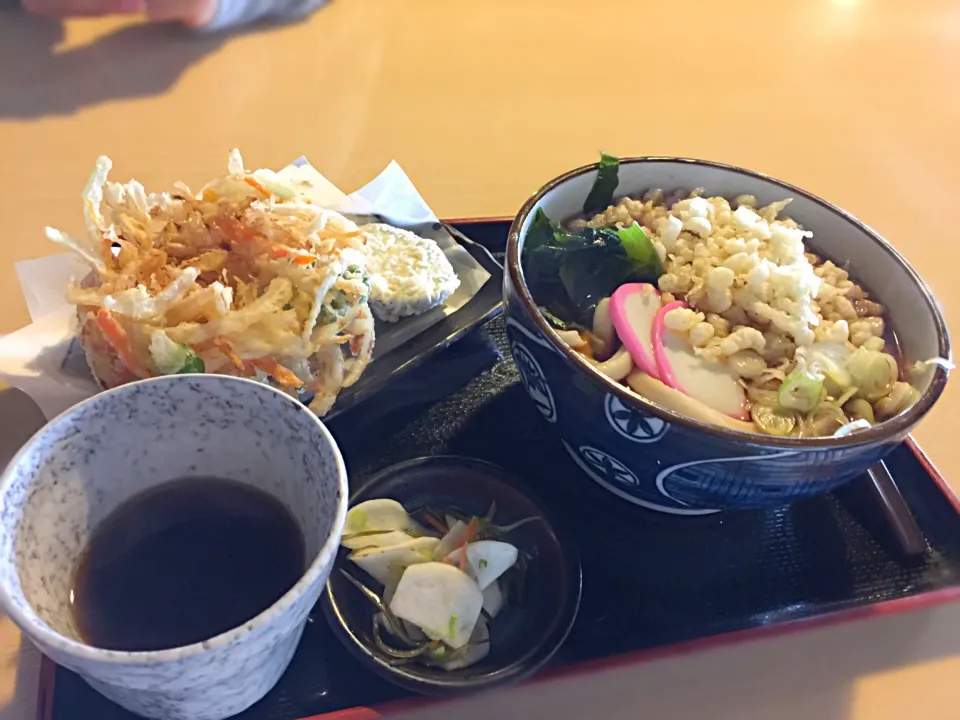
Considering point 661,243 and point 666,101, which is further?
point 666,101

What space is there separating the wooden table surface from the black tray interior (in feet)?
0.20

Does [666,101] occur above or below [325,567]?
above

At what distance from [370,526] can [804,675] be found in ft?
1.40

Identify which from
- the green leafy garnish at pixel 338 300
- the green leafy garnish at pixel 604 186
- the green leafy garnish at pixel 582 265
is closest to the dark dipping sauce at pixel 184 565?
the green leafy garnish at pixel 338 300

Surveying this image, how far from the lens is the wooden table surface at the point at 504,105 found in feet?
3.97

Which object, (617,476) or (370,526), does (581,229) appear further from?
(370,526)

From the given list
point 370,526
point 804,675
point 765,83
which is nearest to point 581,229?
point 370,526

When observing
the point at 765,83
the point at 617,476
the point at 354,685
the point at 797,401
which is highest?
the point at 765,83

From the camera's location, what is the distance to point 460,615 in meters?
0.67

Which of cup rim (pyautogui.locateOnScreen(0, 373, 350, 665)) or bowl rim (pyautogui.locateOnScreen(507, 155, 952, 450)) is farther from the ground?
bowl rim (pyautogui.locateOnScreen(507, 155, 952, 450))

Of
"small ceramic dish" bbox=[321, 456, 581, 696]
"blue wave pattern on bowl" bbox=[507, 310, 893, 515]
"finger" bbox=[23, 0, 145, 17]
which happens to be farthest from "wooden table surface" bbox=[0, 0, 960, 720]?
"small ceramic dish" bbox=[321, 456, 581, 696]

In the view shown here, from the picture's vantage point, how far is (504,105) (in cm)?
148

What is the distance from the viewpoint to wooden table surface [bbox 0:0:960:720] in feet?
3.97

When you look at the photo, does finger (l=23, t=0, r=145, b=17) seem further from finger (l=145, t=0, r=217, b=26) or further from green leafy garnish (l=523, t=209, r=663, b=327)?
green leafy garnish (l=523, t=209, r=663, b=327)
